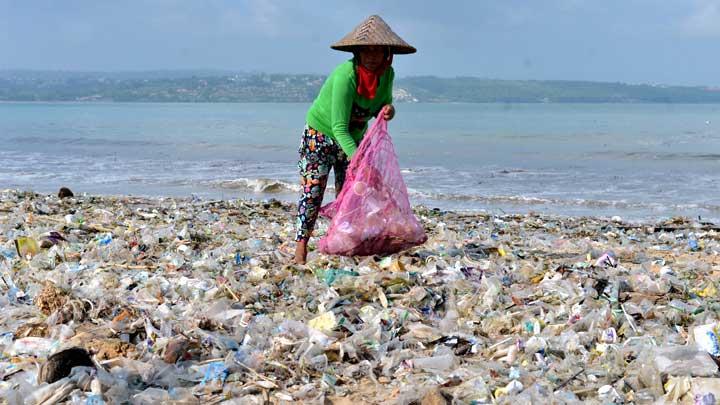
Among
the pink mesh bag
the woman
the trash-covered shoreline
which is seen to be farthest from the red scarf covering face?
the trash-covered shoreline

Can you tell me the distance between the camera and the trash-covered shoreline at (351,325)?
9.51ft

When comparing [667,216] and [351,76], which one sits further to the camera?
[667,216]

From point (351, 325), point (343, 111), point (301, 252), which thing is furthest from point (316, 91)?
point (351, 325)

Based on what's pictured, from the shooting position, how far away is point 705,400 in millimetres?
2627

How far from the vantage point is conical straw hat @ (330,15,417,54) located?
4.37m

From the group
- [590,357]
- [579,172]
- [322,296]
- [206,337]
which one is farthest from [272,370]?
[579,172]

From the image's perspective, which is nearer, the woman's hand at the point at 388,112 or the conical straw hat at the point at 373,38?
the conical straw hat at the point at 373,38

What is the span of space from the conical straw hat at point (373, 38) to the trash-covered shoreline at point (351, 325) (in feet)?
4.57

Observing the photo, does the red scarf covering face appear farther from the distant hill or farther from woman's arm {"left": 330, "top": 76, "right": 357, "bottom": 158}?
the distant hill

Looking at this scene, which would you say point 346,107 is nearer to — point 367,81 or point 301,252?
point 367,81

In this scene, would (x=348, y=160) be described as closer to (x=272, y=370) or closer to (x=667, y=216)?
(x=272, y=370)

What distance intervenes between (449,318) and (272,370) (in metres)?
1.08

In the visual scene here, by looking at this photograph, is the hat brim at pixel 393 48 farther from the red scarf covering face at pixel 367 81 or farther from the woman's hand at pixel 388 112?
the woman's hand at pixel 388 112

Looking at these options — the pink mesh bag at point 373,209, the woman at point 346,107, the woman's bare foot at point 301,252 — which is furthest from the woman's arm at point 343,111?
the woman's bare foot at point 301,252
